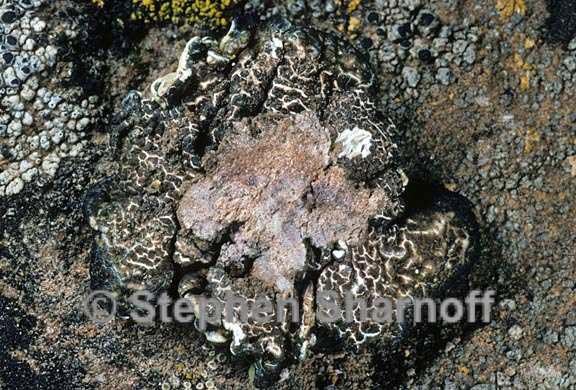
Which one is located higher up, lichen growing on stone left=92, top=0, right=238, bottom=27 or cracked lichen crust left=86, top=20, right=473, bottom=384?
lichen growing on stone left=92, top=0, right=238, bottom=27

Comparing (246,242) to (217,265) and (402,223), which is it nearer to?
(217,265)

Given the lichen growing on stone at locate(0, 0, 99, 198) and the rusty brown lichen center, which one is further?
the lichen growing on stone at locate(0, 0, 99, 198)

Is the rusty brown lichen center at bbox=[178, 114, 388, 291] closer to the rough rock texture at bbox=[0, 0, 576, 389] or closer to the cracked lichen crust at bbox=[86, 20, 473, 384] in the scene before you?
the cracked lichen crust at bbox=[86, 20, 473, 384]

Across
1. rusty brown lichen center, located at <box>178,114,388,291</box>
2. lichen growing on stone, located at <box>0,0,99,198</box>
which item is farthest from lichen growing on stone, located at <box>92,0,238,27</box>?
rusty brown lichen center, located at <box>178,114,388,291</box>

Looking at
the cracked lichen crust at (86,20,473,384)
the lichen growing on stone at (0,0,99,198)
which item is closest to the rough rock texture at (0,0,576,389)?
the lichen growing on stone at (0,0,99,198)

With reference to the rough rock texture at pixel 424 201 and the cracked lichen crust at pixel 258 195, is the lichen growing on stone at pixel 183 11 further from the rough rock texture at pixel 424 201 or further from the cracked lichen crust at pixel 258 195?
the cracked lichen crust at pixel 258 195

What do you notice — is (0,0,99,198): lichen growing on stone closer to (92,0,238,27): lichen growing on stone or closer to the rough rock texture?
the rough rock texture

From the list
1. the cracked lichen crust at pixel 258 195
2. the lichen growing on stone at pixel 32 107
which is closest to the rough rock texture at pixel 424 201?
the lichen growing on stone at pixel 32 107
